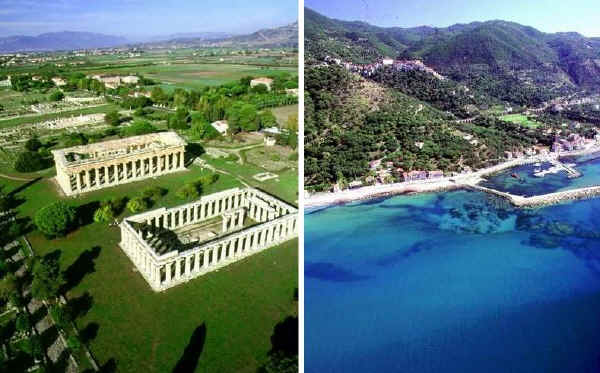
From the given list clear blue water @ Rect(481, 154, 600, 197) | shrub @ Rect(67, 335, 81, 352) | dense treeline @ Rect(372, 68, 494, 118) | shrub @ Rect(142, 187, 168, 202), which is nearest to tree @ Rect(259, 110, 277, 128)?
shrub @ Rect(142, 187, 168, 202)

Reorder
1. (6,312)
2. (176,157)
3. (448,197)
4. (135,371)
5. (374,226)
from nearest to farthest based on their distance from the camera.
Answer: (135,371) < (6,312) < (374,226) < (448,197) < (176,157)

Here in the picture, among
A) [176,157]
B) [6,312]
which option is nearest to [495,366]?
[6,312]

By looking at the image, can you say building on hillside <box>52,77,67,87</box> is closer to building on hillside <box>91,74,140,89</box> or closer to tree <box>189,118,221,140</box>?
building on hillside <box>91,74,140,89</box>

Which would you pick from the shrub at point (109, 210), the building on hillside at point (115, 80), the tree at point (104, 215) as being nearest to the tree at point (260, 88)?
the building on hillside at point (115, 80)

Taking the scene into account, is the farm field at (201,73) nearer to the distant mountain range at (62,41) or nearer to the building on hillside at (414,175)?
the distant mountain range at (62,41)

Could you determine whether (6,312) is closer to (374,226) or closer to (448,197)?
(374,226)
